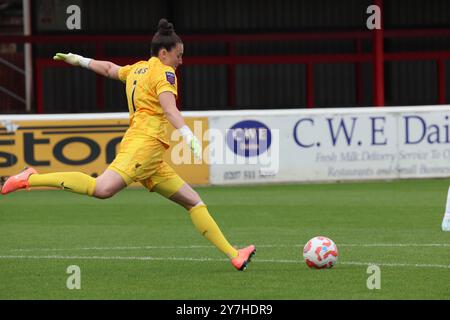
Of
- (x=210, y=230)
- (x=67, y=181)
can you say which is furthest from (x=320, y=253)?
(x=67, y=181)

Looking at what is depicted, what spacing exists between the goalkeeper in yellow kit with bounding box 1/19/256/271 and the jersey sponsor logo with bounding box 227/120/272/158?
1012 cm

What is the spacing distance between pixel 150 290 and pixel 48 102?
82.6 feet

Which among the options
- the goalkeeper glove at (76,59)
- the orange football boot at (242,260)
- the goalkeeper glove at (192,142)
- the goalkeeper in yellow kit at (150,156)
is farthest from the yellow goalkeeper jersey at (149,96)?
the orange football boot at (242,260)

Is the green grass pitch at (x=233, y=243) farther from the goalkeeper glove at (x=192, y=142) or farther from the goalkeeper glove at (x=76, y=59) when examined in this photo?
the goalkeeper glove at (x=76, y=59)

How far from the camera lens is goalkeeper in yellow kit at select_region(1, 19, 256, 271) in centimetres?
1009

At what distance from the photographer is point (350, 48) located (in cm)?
3538

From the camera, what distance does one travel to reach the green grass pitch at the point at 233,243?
9648mm

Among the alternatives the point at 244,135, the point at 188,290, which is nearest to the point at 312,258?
the point at 188,290

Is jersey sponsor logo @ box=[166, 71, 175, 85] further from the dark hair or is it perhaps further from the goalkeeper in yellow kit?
the dark hair

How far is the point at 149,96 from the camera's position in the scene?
10242mm

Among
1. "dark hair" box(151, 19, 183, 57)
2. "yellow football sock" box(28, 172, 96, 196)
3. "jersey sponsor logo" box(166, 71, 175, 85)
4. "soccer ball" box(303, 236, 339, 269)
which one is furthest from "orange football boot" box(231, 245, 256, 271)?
"dark hair" box(151, 19, 183, 57)

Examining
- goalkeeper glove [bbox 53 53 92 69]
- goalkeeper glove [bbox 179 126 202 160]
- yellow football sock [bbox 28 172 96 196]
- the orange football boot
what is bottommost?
the orange football boot

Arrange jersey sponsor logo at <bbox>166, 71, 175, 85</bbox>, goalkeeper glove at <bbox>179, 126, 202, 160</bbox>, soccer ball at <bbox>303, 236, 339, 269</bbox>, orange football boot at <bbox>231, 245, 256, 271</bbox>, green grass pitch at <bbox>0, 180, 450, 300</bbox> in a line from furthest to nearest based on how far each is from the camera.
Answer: soccer ball at <bbox>303, 236, 339, 269</bbox>, orange football boot at <bbox>231, 245, 256, 271</bbox>, jersey sponsor logo at <bbox>166, 71, 175, 85</bbox>, goalkeeper glove at <bbox>179, 126, 202, 160</bbox>, green grass pitch at <bbox>0, 180, 450, 300</bbox>
